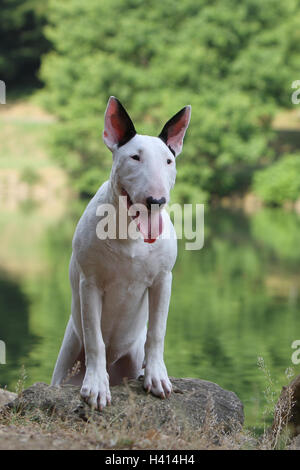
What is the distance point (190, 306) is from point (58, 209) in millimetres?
21637

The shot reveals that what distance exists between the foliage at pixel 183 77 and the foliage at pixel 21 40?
13.8 m

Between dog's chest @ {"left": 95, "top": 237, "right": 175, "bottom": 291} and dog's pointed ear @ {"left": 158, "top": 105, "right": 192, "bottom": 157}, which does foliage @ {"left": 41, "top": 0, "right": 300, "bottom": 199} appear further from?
dog's chest @ {"left": 95, "top": 237, "right": 175, "bottom": 291}

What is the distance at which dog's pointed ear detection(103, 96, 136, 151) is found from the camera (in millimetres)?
5586

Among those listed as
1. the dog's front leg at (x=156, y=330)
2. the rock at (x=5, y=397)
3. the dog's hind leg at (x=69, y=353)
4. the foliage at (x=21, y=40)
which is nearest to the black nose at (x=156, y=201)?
the dog's front leg at (x=156, y=330)

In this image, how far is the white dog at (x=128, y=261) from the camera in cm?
535

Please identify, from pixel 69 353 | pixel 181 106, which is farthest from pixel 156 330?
pixel 181 106

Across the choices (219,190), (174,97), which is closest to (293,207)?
(219,190)

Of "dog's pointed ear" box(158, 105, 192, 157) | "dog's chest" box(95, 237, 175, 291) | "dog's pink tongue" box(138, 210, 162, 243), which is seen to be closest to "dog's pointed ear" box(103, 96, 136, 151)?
"dog's pointed ear" box(158, 105, 192, 157)

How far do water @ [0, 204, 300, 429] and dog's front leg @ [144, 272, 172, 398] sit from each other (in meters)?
1.08

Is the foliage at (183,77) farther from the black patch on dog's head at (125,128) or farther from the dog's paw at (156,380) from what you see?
the black patch on dog's head at (125,128)

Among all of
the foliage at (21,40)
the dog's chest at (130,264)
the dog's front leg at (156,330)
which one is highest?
the foliage at (21,40)

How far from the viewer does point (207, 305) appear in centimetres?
1778

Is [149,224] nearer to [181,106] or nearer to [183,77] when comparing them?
[181,106]

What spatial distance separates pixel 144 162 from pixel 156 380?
5.59 feet
